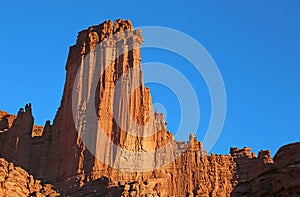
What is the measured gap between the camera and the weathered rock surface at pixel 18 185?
7667 cm

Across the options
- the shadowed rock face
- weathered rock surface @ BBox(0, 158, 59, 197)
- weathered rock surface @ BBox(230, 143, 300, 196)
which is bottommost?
weathered rock surface @ BBox(230, 143, 300, 196)

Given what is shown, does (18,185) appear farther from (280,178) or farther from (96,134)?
(280,178)

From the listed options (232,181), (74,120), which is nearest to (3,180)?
(74,120)

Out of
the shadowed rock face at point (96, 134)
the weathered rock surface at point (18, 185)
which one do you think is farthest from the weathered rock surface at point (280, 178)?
the weathered rock surface at point (18, 185)

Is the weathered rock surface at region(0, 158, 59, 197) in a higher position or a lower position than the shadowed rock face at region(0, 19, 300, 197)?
lower

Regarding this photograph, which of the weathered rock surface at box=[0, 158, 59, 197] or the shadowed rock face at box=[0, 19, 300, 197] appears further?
the shadowed rock face at box=[0, 19, 300, 197]

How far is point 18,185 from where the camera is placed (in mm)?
79750

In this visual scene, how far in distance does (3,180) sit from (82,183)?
13.0m

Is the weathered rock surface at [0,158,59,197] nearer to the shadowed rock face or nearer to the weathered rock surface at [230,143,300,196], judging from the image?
the shadowed rock face

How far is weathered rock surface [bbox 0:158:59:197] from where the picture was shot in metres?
76.7

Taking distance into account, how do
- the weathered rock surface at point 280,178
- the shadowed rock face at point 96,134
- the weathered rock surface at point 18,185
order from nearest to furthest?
the weathered rock surface at point 280,178, the weathered rock surface at point 18,185, the shadowed rock face at point 96,134

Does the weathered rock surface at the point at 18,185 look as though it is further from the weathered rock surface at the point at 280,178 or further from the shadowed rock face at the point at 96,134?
the weathered rock surface at the point at 280,178

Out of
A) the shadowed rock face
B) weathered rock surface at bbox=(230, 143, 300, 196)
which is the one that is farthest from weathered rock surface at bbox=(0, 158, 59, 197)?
weathered rock surface at bbox=(230, 143, 300, 196)

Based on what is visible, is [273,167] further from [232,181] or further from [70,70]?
[232,181]
